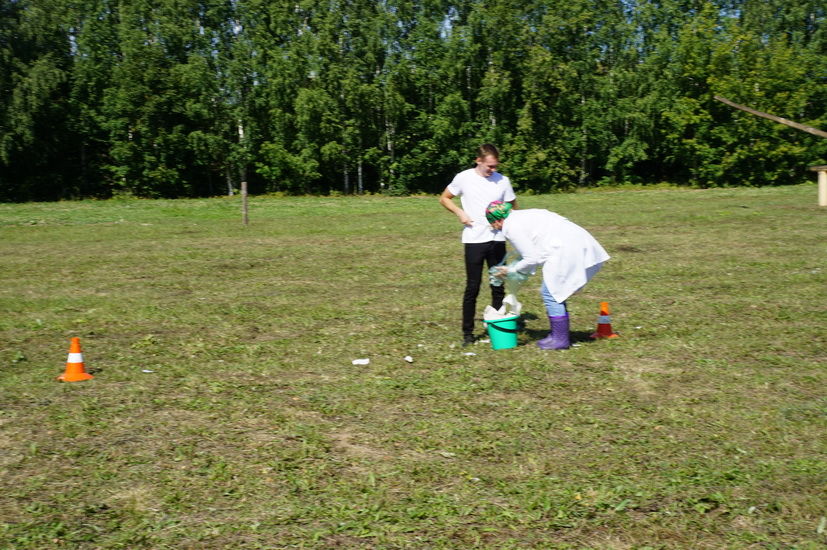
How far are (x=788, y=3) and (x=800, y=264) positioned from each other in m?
48.4

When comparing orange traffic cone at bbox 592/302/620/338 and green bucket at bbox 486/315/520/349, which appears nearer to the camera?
green bucket at bbox 486/315/520/349

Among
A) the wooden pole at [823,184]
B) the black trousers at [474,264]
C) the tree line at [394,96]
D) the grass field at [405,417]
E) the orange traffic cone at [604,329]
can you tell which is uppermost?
the tree line at [394,96]

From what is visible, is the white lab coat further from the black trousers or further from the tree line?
the tree line

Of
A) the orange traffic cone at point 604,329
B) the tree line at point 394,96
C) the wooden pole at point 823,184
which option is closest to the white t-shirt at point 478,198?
the orange traffic cone at point 604,329

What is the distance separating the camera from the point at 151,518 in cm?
523

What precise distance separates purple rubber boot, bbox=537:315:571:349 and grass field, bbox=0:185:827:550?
17 cm

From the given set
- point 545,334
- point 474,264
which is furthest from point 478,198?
point 545,334

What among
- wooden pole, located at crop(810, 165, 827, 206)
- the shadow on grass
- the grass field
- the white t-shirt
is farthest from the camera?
wooden pole, located at crop(810, 165, 827, 206)

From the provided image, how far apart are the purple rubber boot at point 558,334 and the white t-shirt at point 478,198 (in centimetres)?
112

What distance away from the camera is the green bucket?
9.22m

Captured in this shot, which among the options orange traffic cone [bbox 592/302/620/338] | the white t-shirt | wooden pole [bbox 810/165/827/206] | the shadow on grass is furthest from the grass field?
wooden pole [bbox 810/165/827/206]

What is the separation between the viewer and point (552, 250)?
880 centimetres

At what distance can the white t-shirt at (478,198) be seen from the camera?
30.8 ft

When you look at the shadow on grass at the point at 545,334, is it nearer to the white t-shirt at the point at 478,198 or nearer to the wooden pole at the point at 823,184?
the white t-shirt at the point at 478,198
